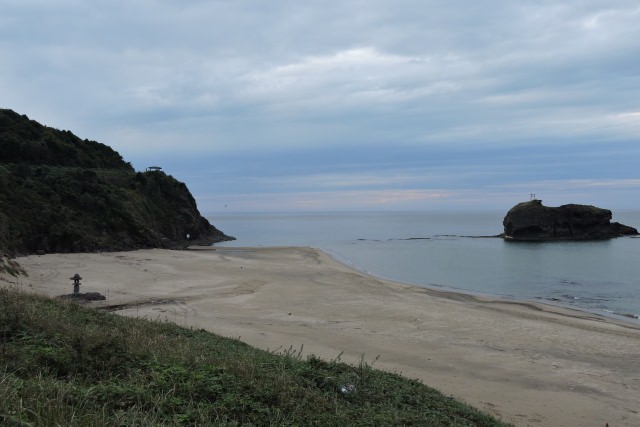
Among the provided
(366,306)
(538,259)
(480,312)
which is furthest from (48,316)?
(538,259)

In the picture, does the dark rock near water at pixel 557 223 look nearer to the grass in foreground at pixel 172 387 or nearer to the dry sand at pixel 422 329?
the dry sand at pixel 422 329

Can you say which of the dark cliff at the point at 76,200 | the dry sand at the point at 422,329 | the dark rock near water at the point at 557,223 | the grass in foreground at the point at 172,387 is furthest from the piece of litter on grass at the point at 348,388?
the dark rock near water at the point at 557,223

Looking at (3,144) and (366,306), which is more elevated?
(3,144)

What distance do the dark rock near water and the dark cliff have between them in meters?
56.5

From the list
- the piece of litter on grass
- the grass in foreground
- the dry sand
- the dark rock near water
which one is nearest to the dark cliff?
the dry sand

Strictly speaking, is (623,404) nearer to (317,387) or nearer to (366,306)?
(317,387)

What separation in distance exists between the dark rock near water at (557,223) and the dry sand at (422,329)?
219ft

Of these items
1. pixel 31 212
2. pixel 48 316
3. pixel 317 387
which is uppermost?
pixel 31 212

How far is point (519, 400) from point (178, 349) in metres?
7.25

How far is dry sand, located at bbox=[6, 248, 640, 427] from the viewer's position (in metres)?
10.6

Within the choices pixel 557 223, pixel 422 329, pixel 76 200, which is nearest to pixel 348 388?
pixel 422 329

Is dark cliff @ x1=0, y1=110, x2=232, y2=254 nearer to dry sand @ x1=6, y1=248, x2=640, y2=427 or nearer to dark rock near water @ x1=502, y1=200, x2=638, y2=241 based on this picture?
dry sand @ x1=6, y1=248, x2=640, y2=427

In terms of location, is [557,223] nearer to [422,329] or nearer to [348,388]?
[422,329]

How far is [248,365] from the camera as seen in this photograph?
6742 millimetres
